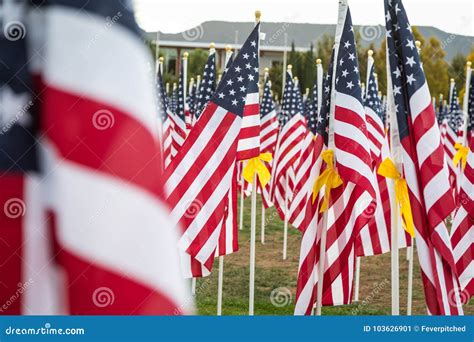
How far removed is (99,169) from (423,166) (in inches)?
161

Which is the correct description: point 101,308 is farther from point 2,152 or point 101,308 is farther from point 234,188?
point 234,188

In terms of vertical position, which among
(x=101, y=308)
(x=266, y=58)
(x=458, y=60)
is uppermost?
(x=266, y=58)

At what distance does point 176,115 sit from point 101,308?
1318 centimetres

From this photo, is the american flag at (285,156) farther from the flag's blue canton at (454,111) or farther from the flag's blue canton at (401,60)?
the flag's blue canton at (401,60)

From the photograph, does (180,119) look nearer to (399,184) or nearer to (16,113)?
(399,184)

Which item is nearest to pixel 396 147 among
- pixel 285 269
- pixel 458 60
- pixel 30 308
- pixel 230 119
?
pixel 230 119

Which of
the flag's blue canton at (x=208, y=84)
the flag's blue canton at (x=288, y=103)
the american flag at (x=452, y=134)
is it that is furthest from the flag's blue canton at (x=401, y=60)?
the flag's blue canton at (x=288, y=103)

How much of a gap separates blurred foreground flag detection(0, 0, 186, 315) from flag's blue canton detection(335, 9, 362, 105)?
4797 millimetres

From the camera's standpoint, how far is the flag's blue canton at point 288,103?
46.4ft

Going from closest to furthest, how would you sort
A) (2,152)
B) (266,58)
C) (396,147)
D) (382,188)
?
(2,152) → (396,147) → (382,188) → (266,58)

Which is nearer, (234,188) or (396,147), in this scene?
(396,147)

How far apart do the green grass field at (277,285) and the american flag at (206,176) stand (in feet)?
9.87

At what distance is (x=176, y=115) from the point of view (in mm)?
14227

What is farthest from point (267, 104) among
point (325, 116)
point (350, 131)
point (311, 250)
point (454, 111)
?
point (350, 131)
